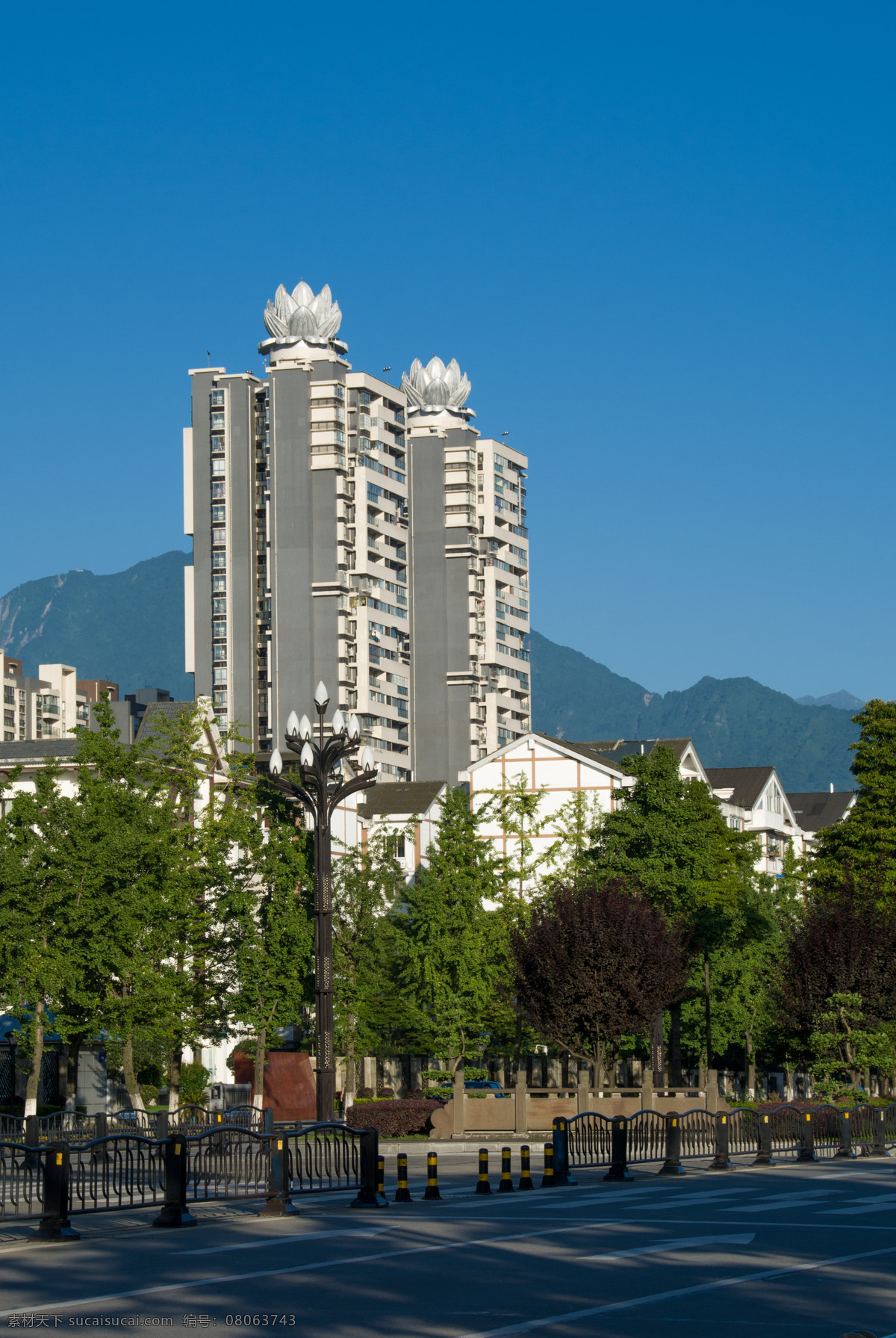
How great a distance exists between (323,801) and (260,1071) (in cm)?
1778

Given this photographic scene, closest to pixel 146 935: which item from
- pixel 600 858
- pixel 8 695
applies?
pixel 600 858

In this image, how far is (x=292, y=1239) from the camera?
1733cm

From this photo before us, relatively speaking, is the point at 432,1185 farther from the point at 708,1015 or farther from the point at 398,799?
the point at 398,799

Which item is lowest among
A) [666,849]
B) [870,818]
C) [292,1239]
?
[292,1239]

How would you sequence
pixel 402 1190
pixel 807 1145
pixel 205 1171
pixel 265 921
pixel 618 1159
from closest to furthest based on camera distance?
pixel 402 1190
pixel 205 1171
pixel 618 1159
pixel 807 1145
pixel 265 921

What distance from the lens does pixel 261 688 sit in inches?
4692

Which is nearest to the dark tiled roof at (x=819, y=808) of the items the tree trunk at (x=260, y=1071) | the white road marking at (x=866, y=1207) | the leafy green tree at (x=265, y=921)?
the tree trunk at (x=260, y=1071)

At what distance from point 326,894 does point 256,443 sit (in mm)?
91066

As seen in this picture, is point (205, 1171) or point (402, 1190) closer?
point (402, 1190)

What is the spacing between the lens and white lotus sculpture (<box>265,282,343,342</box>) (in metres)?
122

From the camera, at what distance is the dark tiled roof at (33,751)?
203 ft

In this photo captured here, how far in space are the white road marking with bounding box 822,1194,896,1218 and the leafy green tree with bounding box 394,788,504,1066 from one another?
3272cm

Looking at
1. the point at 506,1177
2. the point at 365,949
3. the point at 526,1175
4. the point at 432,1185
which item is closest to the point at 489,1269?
the point at 432,1185

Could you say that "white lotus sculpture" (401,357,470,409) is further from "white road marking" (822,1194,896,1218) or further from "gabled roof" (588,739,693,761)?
"white road marking" (822,1194,896,1218)
